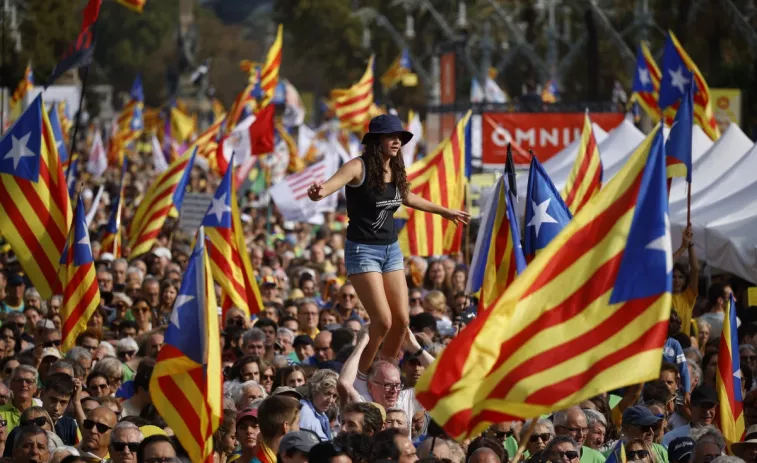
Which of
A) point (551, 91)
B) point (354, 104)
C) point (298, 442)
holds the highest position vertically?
point (298, 442)

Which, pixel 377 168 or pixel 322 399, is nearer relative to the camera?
pixel 377 168

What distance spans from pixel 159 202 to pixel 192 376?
10.2 m

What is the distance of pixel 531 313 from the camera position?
584 centimetres

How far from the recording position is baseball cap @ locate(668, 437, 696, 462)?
8070mm

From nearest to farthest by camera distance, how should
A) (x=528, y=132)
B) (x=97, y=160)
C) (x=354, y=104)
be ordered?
1. (x=528, y=132)
2. (x=354, y=104)
3. (x=97, y=160)

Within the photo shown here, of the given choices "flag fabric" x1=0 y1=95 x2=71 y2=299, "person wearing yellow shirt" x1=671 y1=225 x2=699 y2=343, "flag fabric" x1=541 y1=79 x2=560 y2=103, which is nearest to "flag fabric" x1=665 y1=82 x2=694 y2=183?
"person wearing yellow shirt" x1=671 y1=225 x2=699 y2=343

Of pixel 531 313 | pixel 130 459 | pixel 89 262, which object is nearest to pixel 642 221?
pixel 531 313

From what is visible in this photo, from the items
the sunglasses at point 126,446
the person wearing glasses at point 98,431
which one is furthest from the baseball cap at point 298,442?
the person wearing glasses at point 98,431

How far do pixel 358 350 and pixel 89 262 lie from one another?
12.7 ft

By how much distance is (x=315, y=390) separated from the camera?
8.48 metres

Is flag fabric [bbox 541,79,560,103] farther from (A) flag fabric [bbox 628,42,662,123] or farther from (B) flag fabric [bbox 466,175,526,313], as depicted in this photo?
(B) flag fabric [bbox 466,175,526,313]

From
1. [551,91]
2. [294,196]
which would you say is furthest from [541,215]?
[551,91]

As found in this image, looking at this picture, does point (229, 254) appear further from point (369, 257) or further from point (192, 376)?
point (192, 376)

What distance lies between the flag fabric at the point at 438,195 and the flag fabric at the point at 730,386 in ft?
20.2
